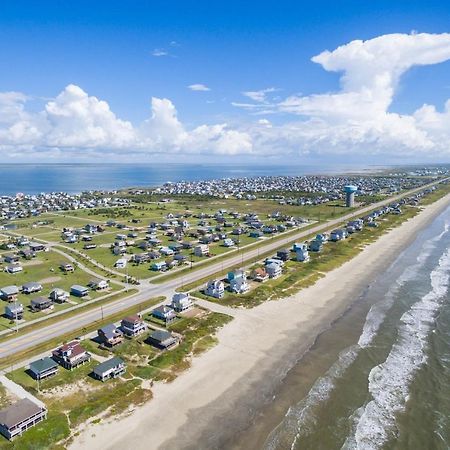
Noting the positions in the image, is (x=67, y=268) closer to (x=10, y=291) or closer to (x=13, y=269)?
(x=13, y=269)

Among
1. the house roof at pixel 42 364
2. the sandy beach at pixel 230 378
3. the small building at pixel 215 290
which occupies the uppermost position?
the small building at pixel 215 290

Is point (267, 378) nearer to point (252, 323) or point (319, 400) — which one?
point (319, 400)

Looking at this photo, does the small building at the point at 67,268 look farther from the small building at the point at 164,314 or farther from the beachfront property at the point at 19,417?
the beachfront property at the point at 19,417

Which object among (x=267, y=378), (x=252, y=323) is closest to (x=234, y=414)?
(x=267, y=378)

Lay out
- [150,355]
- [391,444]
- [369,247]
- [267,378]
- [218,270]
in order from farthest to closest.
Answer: [369,247]
[218,270]
[150,355]
[267,378]
[391,444]

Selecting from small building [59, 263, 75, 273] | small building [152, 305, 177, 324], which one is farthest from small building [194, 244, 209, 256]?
small building [152, 305, 177, 324]

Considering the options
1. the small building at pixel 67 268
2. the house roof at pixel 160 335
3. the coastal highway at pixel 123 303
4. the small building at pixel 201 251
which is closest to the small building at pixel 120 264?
the small building at pixel 67 268

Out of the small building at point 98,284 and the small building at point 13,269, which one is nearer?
the small building at point 98,284

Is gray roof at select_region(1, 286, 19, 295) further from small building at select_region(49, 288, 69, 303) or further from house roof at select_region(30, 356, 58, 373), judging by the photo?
house roof at select_region(30, 356, 58, 373)
